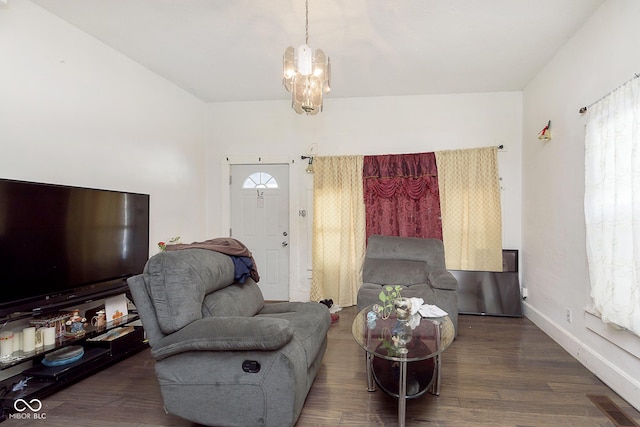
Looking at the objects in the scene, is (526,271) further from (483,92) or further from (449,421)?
(449,421)

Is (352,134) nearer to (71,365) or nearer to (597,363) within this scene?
(597,363)

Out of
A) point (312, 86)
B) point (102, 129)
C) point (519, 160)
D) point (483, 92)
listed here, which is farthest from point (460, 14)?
point (102, 129)

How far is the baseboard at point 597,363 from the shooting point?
2082 mm

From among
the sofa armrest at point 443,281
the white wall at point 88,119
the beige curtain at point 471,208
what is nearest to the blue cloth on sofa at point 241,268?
the white wall at point 88,119

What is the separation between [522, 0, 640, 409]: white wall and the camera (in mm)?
2229

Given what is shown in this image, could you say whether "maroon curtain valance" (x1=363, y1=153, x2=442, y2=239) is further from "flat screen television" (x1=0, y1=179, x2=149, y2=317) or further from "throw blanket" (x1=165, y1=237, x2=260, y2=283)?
"flat screen television" (x1=0, y1=179, x2=149, y2=317)

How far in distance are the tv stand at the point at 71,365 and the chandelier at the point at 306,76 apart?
240 cm

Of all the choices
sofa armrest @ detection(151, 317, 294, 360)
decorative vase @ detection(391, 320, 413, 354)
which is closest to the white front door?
decorative vase @ detection(391, 320, 413, 354)

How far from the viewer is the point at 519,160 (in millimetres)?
4176

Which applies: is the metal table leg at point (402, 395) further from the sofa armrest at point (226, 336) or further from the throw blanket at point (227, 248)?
the throw blanket at point (227, 248)

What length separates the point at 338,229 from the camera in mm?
4453

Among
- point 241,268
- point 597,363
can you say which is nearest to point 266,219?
point 241,268

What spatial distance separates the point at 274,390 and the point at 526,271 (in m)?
3.60

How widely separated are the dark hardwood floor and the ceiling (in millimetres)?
2792
